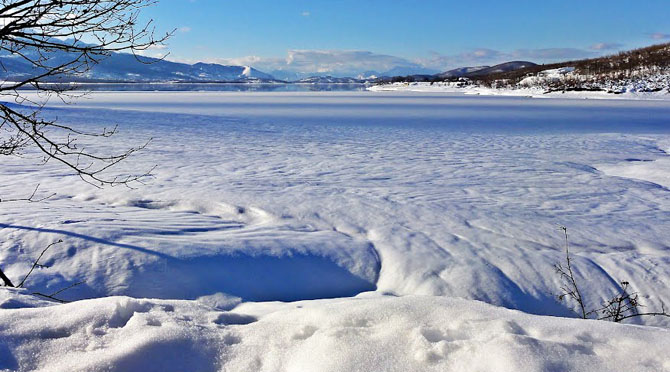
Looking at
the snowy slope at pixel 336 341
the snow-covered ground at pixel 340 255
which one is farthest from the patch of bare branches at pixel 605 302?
the snowy slope at pixel 336 341

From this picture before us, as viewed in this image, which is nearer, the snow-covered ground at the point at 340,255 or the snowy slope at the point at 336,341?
the snowy slope at the point at 336,341

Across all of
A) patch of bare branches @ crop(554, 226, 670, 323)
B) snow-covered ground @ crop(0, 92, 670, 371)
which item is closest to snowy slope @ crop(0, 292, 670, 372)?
snow-covered ground @ crop(0, 92, 670, 371)

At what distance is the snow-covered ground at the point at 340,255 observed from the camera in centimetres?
228

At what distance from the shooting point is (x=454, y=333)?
94.3 inches

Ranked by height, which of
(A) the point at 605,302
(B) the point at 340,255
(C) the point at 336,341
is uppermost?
(C) the point at 336,341

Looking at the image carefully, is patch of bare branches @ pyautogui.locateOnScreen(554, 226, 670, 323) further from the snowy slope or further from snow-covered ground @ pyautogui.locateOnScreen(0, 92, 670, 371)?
the snowy slope

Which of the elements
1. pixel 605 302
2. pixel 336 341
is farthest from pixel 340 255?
pixel 336 341

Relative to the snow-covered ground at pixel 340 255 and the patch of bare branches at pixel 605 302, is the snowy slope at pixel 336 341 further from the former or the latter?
the patch of bare branches at pixel 605 302

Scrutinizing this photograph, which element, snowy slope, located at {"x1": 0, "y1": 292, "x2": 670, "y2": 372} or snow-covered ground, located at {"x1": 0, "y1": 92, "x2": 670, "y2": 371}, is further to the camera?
snow-covered ground, located at {"x1": 0, "y1": 92, "x2": 670, "y2": 371}

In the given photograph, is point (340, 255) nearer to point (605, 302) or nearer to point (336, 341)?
point (605, 302)

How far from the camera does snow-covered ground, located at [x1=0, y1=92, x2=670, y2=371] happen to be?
2283 mm

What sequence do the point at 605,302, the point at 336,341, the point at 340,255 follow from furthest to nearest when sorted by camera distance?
the point at 340,255 → the point at 605,302 → the point at 336,341

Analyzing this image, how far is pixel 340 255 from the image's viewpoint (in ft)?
18.3

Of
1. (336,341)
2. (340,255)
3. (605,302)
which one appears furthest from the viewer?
(340,255)
